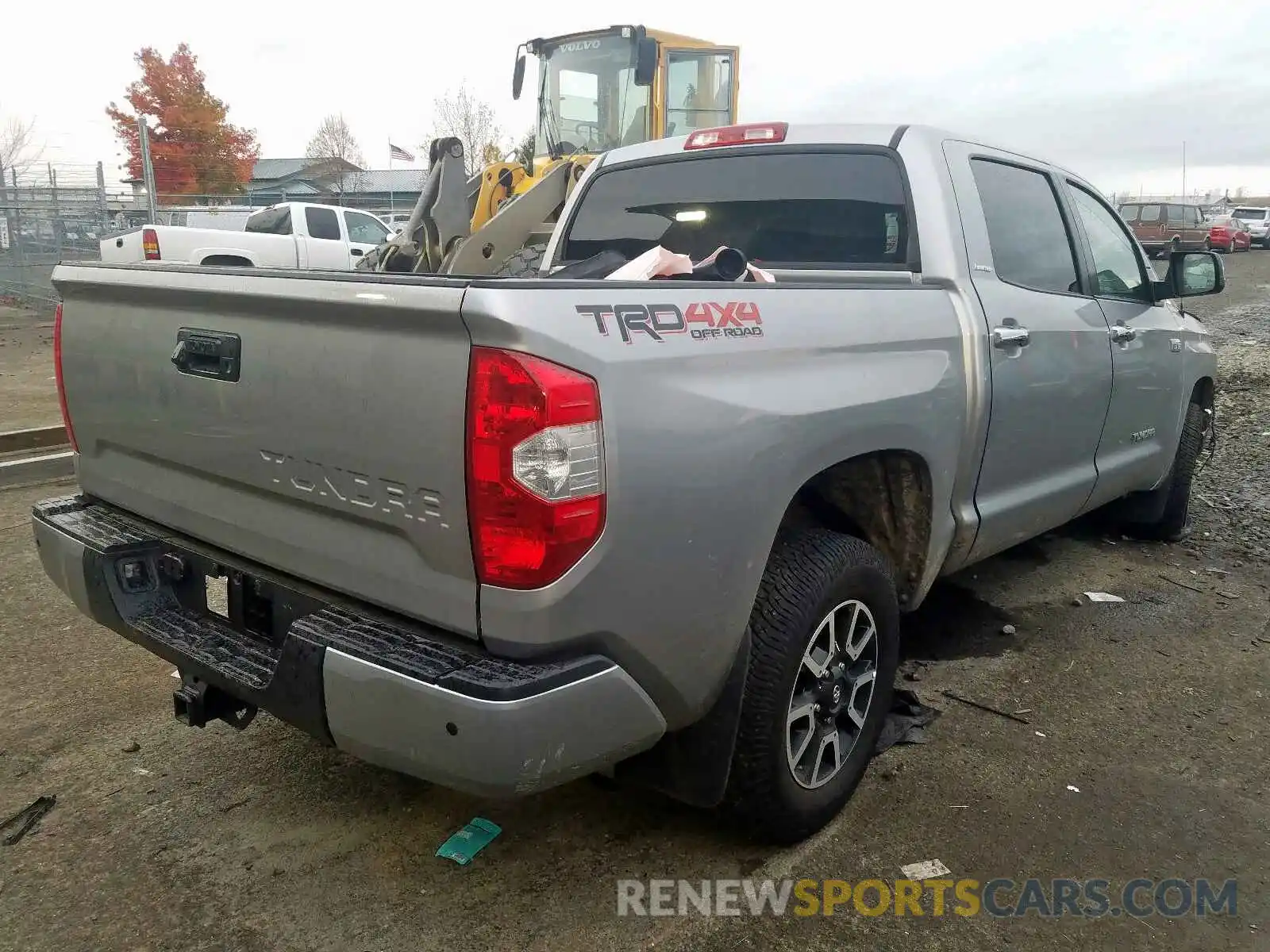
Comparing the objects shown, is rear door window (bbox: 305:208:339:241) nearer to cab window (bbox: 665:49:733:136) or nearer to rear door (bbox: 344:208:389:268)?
rear door (bbox: 344:208:389:268)

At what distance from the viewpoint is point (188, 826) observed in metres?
2.70

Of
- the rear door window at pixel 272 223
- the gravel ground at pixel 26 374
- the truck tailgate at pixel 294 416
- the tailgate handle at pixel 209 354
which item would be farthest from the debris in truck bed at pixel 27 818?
the rear door window at pixel 272 223

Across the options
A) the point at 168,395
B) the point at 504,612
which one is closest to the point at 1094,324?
the point at 504,612

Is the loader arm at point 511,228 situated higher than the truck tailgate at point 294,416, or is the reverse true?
the loader arm at point 511,228

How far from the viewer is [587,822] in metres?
2.78

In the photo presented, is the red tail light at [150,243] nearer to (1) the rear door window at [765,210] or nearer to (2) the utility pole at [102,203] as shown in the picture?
(2) the utility pole at [102,203]

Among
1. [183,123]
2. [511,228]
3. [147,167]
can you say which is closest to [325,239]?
[147,167]

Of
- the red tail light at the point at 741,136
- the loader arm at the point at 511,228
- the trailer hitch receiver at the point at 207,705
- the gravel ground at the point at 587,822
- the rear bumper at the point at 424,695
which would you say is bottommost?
the gravel ground at the point at 587,822

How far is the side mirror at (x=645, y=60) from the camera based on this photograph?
9.32 meters

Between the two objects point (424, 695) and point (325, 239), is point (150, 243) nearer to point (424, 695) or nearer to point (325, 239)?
point (325, 239)

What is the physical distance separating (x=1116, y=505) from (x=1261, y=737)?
89.0 inches

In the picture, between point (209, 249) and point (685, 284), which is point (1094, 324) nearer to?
point (685, 284)

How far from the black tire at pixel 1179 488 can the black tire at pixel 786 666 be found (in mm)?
3241

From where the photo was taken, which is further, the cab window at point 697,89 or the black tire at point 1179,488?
the cab window at point 697,89
